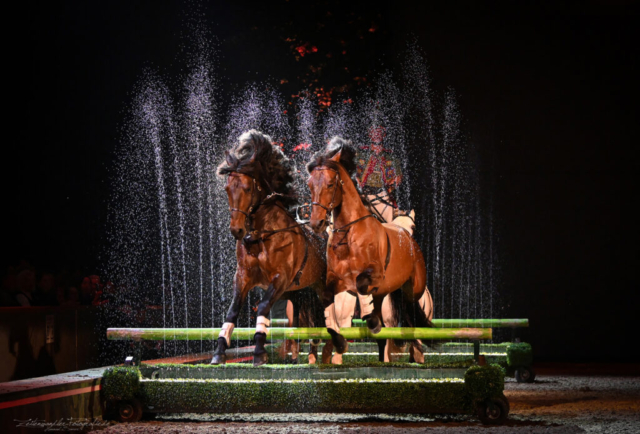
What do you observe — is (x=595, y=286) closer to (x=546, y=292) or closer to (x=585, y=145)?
(x=546, y=292)

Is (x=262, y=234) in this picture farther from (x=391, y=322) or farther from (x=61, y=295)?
(x=61, y=295)

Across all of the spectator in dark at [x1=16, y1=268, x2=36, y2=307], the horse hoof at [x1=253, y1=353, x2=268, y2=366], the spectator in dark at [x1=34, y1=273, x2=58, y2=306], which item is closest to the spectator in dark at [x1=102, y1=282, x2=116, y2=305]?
the spectator in dark at [x1=34, y1=273, x2=58, y2=306]

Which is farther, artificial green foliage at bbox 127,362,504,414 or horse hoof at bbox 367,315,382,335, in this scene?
horse hoof at bbox 367,315,382,335

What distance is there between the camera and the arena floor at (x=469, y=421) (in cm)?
552

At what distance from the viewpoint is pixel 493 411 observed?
5742 millimetres

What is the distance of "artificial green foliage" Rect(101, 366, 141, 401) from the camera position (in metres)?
6.00

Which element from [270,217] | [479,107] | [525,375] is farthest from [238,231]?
[479,107]

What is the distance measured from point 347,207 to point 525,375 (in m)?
5.00

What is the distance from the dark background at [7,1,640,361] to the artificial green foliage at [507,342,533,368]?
A: 188cm

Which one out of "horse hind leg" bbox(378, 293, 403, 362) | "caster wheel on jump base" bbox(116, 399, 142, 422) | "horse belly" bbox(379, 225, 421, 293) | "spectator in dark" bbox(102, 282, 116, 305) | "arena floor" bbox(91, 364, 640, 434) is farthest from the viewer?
"spectator in dark" bbox(102, 282, 116, 305)

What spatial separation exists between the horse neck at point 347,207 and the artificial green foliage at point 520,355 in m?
4.50

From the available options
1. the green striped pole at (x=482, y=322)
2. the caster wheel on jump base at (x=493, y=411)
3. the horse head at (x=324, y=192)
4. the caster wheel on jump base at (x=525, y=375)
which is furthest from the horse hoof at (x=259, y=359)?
the caster wheel on jump base at (x=525, y=375)

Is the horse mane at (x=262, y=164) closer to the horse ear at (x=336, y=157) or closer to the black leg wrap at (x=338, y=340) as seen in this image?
the horse ear at (x=336, y=157)

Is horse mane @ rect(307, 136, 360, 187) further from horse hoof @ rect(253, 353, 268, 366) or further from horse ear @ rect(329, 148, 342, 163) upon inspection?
horse hoof @ rect(253, 353, 268, 366)
